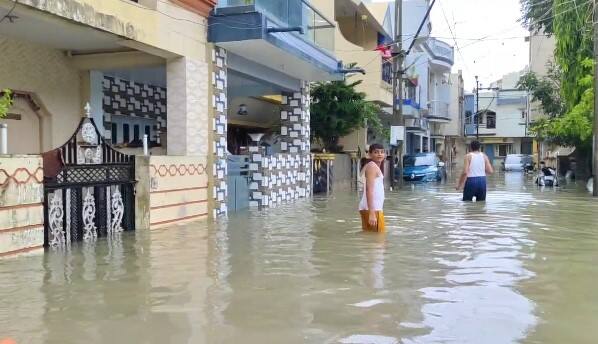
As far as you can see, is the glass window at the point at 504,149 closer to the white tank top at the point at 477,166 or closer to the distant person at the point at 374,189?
the white tank top at the point at 477,166

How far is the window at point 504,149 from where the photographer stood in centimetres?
6919

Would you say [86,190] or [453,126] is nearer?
[86,190]

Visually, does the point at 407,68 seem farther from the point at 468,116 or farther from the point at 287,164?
the point at 468,116

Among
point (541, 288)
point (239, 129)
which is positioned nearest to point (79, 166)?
point (541, 288)

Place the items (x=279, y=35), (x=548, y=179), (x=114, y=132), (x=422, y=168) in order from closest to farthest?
(x=279, y=35) → (x=114, y=132) → (x=548, y=179) → (x=422, y=168)

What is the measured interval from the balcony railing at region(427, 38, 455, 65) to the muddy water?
38181 mm

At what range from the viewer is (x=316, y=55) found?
1538cm

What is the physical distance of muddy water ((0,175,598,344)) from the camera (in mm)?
4617

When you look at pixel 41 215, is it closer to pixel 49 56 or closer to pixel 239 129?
pixel 49 56

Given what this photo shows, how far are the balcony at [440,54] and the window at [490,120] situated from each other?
754 inches

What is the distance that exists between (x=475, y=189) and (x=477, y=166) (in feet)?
3.15

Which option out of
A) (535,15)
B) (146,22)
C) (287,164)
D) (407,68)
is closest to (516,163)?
(535,15)

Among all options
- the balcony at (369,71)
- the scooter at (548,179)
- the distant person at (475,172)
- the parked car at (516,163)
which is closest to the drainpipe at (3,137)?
the distant person at (475,172)

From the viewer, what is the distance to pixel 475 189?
1522cm
